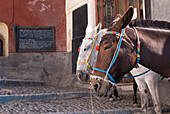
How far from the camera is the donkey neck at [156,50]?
180cm

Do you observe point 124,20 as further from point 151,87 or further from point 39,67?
point 39,67

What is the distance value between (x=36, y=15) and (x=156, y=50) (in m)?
9.11

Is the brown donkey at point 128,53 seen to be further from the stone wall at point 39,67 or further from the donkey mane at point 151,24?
the stone wall at point 39,67

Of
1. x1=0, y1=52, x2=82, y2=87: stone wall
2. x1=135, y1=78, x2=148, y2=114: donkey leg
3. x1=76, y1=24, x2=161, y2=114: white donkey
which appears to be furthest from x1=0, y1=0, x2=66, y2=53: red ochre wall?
x1=135, y1=78, x2=148, y2=114: donkey leg

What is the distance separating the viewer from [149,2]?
5398mm

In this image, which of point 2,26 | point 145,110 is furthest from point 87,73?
point 2,26

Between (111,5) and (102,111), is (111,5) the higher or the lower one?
the higher one

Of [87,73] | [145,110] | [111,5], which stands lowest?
[145,110]

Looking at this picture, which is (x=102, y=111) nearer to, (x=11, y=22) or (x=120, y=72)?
(x=120, y=72)

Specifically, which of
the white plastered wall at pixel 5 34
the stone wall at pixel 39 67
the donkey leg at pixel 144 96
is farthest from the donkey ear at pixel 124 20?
the white plastered wall at pixel 5 34

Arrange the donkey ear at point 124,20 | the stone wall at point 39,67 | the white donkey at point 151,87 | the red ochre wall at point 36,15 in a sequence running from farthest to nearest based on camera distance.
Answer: the red ochre wall at point 36,15, the stone wall at point 39,67, the white donkey at point 151,87, the donkey ear at point 124,20

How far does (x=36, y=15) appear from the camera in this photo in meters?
9.89

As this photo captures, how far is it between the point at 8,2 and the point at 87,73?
326 inches

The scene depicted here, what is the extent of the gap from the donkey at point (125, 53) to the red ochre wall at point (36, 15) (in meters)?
8.09
